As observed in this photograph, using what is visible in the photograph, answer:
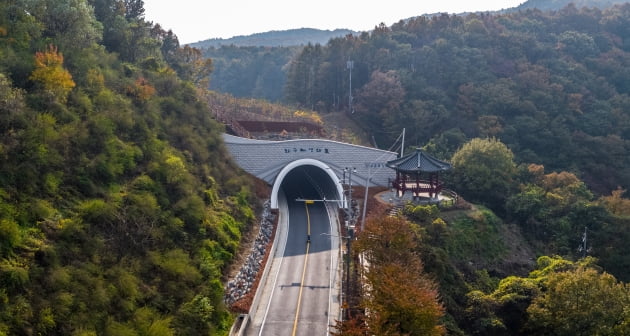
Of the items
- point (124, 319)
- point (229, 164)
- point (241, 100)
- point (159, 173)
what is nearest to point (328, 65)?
point (241, 100)

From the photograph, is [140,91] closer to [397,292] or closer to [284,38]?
[397,292]

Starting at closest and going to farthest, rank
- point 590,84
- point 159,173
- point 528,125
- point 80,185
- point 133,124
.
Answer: point 80,185
point 159,173
point 133,124
point 528,125
point 590,84

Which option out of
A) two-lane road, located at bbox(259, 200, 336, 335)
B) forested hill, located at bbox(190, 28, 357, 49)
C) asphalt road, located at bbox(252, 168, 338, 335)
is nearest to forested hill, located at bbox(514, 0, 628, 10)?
forested hill, located at bbox(190, 28, 357, 49)

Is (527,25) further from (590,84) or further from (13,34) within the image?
(13,34)

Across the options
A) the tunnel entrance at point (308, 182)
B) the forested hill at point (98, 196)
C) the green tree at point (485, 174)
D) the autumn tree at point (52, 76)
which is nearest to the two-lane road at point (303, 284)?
the tunnel entrance at point (308, 182)

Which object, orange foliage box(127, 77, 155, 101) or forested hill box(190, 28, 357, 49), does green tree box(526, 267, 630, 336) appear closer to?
orange foliage box(127, 77, 155, 101)

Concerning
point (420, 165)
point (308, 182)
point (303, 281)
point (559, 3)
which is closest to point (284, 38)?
point (559, 3)
